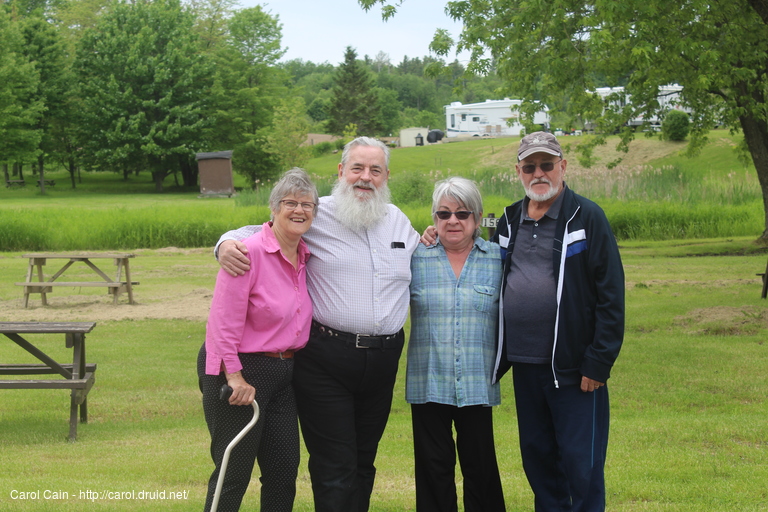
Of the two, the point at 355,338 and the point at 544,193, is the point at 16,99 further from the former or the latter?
the point at 544,193

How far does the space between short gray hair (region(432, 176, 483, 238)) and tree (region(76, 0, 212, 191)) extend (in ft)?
132

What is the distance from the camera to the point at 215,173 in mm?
38281

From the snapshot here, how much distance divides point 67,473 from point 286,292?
2423mm

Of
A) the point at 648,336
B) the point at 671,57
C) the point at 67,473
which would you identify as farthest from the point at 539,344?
the point at 671,57

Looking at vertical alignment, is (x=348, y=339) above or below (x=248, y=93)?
below

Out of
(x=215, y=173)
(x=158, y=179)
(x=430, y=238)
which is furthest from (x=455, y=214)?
(x=158, y=179)

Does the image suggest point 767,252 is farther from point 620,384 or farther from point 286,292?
point 286,292

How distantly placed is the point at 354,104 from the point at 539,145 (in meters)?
64.7

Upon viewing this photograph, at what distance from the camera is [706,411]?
650 centimetres

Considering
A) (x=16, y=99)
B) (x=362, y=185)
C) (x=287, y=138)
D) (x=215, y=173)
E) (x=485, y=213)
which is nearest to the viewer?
(x=362, y=185)

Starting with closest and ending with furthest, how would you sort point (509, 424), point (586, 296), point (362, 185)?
1. point (586, 296)
2. point (362, 185)
3. point (509, 424)

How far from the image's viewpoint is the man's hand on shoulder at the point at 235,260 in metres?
3.39

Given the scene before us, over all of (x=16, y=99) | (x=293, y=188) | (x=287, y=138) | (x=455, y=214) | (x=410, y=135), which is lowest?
(x=455, y=214)

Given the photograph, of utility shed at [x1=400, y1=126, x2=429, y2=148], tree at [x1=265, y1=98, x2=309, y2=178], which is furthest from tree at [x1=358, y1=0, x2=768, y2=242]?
utility shed at [x1=400, y1=126, x2=429, y2=148]
